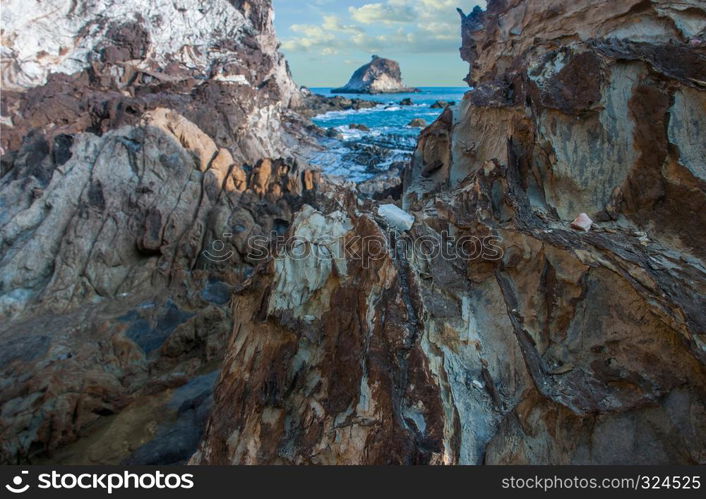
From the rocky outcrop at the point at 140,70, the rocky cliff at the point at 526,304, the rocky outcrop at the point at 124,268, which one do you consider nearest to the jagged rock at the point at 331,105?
the rocky outcrop at the point at 140,70

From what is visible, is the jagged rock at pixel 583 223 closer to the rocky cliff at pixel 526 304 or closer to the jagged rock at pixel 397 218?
the rocky cliff at pixel 526 304

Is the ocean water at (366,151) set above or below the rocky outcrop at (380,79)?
below

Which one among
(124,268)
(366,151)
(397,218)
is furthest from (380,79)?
(397,218)

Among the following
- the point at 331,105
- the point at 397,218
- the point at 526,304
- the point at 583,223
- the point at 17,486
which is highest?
the point at 331,105

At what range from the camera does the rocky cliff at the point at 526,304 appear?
3.68 m

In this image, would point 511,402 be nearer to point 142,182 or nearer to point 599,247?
point 599,247

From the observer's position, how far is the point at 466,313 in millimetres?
4590

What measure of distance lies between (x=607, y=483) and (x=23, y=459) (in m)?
7.36

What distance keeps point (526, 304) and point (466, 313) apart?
738mm

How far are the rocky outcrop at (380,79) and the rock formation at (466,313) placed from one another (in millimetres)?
128240

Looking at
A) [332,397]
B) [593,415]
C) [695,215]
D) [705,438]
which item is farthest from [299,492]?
[695,215]

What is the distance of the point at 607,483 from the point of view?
10.3ft

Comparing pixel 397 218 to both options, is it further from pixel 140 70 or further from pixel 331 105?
pixel 331 105

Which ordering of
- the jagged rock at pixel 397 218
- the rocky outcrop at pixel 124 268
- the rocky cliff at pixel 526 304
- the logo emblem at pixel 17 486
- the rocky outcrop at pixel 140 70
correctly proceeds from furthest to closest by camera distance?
1. the rocky outcrop at pixel 140 70
2. the rocky outcrop at pixel 124 268
3. the jagged rock at pixel 397 218
4. the rocky cliff at pixel 526 304
5. the logo emblem at pixel 17 486
